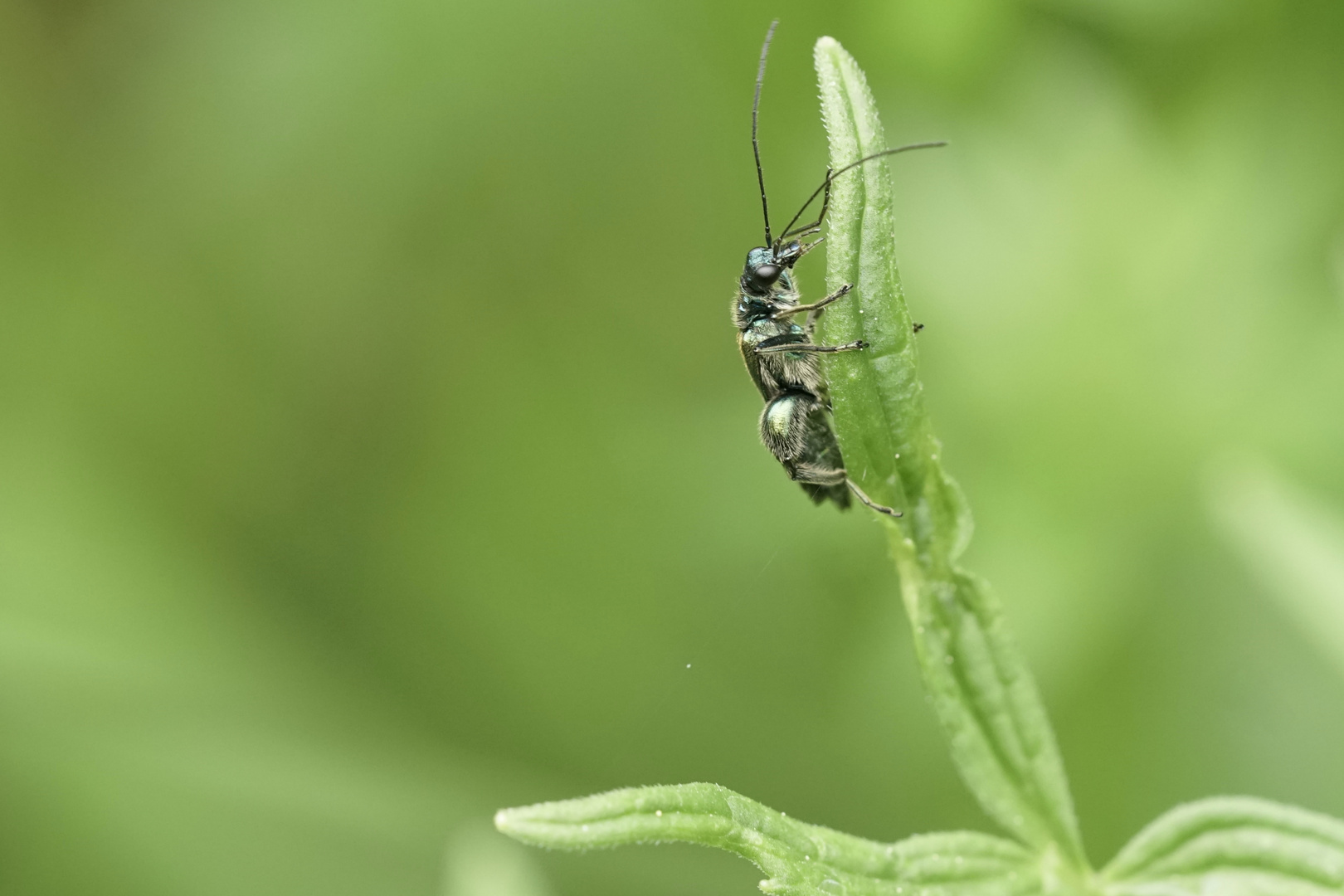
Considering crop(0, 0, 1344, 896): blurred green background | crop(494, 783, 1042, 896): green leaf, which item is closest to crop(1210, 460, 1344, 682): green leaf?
crop(0, 0, 1344, 896): blurred green background

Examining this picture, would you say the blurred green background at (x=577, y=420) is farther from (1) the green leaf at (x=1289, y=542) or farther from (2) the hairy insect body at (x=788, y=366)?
(2) the hairy insect body at (x=788, y=366)

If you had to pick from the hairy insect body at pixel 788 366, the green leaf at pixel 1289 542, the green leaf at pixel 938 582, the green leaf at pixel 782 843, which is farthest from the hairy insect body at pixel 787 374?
the green leaf at pixel 1289 542

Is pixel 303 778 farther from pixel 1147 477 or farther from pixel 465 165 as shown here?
pixel 1147 477

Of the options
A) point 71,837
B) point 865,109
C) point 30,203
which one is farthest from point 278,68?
point 865,109

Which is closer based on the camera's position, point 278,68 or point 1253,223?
point 1253,223

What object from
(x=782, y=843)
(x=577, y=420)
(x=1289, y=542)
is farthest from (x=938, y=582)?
(x=577, y=420)

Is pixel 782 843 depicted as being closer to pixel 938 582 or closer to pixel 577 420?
pixel 938 582

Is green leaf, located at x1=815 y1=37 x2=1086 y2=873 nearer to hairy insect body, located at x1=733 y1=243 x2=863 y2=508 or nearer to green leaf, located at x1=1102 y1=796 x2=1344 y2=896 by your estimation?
green leaf, located at x1=1102 y1=796 x2=1344 y2=896
